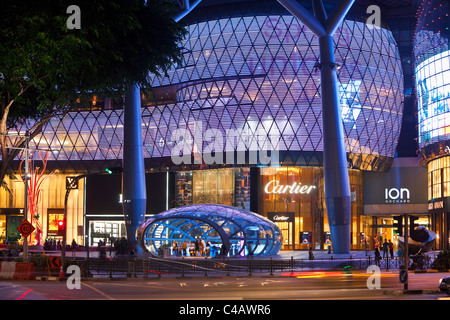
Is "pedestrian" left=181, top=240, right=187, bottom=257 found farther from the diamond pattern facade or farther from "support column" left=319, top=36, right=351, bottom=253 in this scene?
the diamond pattern facade

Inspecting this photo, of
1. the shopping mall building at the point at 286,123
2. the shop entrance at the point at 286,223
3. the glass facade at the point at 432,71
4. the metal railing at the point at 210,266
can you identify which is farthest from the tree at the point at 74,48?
the shop entrance at the point at 286,223

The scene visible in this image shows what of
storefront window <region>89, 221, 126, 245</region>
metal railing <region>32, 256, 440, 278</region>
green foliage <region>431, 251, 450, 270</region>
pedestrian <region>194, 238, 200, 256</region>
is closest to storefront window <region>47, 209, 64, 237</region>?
storefront window <region>89, 221, 126, 245</region>

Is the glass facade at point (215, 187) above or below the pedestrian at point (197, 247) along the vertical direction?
above

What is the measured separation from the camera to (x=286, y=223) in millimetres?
81750

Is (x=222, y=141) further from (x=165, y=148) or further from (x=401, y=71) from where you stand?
(x=401, y=71)

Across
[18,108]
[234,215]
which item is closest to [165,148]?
[234,215]

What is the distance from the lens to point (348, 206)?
190 feet

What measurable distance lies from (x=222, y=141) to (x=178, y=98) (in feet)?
29.1

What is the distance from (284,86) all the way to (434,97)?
17.4 m

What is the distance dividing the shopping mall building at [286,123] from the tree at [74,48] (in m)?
49.4

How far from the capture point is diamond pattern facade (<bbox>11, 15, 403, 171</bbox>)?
8131 cm

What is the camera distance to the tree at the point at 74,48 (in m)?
23.1

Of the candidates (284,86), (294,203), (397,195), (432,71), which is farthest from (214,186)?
(432,71)

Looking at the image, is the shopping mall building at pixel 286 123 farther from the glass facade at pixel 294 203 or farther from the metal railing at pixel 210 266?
the metal railing at pixel 210 266
